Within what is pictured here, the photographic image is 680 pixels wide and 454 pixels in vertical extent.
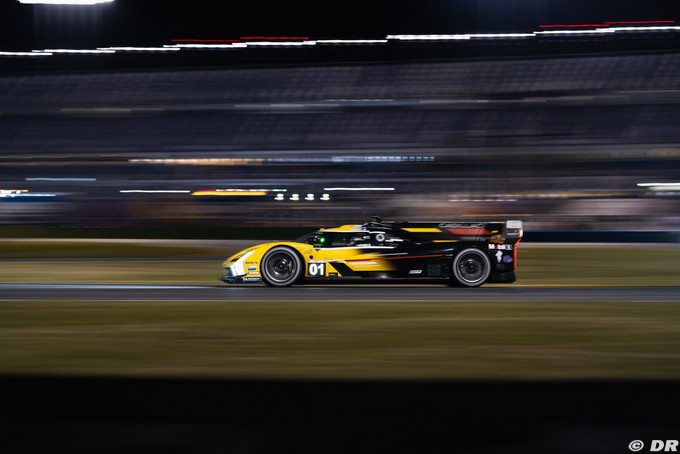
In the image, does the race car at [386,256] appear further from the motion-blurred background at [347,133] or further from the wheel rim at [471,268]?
the motion-blurred background at [347,133]

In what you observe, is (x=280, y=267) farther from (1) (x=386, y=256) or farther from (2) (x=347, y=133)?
(2) (x=347, y=133)

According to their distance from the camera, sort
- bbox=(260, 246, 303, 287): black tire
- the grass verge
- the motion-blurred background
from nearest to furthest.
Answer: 1. bbox=(260, 246, 303, 287): black tire
2. the grass verge
3. the motion-blurred background

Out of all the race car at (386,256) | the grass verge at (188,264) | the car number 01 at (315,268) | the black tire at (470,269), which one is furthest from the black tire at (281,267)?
the black tire at (470,269)

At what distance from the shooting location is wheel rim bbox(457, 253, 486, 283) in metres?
13.0

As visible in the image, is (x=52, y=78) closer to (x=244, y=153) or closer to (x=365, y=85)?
(x=244, y=153)

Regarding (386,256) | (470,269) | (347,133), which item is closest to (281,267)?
(386,256)

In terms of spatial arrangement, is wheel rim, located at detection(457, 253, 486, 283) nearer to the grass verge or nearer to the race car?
the race car

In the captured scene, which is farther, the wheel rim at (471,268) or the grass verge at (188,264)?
the grass verge at (188,264)

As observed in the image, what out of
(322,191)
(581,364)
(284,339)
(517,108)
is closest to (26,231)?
(322,191)

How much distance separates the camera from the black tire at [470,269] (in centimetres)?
1298

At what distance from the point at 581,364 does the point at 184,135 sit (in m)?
35.2

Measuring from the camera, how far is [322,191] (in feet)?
112

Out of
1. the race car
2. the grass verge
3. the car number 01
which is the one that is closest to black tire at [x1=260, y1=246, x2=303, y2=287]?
the race car

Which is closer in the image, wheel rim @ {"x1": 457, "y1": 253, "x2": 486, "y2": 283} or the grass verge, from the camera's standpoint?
wheel rim @ {"x1": 457, "y1": 253, "x2": 486, "y2": 283}
